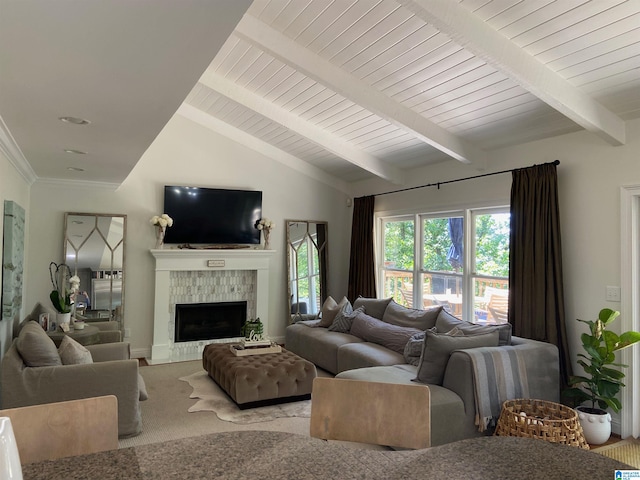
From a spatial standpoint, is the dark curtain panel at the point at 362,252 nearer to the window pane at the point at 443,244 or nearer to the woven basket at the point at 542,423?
the window pane at the point at 443,244

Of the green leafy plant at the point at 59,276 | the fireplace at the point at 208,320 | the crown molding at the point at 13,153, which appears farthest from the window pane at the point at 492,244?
the green leafy plant at the point at 59,276

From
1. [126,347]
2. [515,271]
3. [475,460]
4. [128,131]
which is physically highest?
[128,131]

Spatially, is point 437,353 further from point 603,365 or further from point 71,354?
point 71,354

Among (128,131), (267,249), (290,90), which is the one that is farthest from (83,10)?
(267,249)

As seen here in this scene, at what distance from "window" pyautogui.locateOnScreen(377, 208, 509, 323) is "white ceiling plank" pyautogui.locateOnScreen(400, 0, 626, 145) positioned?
134 cm

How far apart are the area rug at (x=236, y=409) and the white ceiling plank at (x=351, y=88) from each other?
2.81m

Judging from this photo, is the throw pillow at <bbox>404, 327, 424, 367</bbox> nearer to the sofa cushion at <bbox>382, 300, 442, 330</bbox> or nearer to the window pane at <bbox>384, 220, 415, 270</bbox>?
the sofa cushion at <bbox>382, 300, 442, 330</bbox>

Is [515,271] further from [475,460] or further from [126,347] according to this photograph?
[126,347]

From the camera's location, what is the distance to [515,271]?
4.23m

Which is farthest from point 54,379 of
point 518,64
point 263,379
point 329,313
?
point 518,64

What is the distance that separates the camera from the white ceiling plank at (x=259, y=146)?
20.6 ft

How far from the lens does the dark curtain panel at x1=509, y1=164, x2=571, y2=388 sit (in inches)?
153

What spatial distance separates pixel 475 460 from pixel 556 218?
134 inches

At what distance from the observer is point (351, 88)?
4.06m
